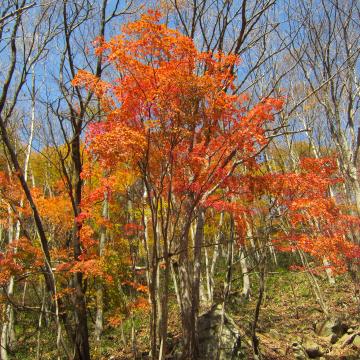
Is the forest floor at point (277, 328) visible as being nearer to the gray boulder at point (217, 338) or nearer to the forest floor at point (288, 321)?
the forest floor at point (288, 321)

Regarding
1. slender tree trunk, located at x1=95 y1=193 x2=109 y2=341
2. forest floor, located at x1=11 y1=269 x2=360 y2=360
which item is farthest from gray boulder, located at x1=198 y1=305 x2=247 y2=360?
slender tree trunk, located at x1=95 y1=193 x2=109 y2=341

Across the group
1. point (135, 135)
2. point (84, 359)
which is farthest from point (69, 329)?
point (135, 135)

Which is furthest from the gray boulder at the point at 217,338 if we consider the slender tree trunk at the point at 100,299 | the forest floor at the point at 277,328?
the slender tree trunk at the point at 100,299

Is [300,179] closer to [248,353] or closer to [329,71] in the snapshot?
[329,71]

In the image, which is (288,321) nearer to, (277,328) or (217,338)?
(277,328)

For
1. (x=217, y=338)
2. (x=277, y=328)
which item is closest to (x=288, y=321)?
(x=277, y=328)

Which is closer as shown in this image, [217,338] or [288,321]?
[217,338]

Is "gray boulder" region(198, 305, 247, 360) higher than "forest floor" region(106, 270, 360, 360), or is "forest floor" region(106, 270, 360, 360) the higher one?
"gray boulder" region(198, 305, 247, 360)

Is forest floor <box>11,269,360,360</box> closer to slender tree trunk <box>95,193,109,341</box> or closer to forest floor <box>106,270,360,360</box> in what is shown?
forest floor <box>106,270,360,360</box>

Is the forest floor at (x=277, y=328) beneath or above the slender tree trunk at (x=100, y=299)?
beneath

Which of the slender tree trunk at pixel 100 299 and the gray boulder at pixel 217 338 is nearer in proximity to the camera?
the gray boulder at pixel 217 338

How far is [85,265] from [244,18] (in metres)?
6.49

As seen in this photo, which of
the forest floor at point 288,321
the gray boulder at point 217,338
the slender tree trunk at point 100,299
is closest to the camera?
the gray boulder at point 217,338

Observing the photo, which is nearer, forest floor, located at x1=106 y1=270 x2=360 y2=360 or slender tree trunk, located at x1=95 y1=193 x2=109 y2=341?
forest floor, located at x1=106 y1=270 x2=360 y2=360
